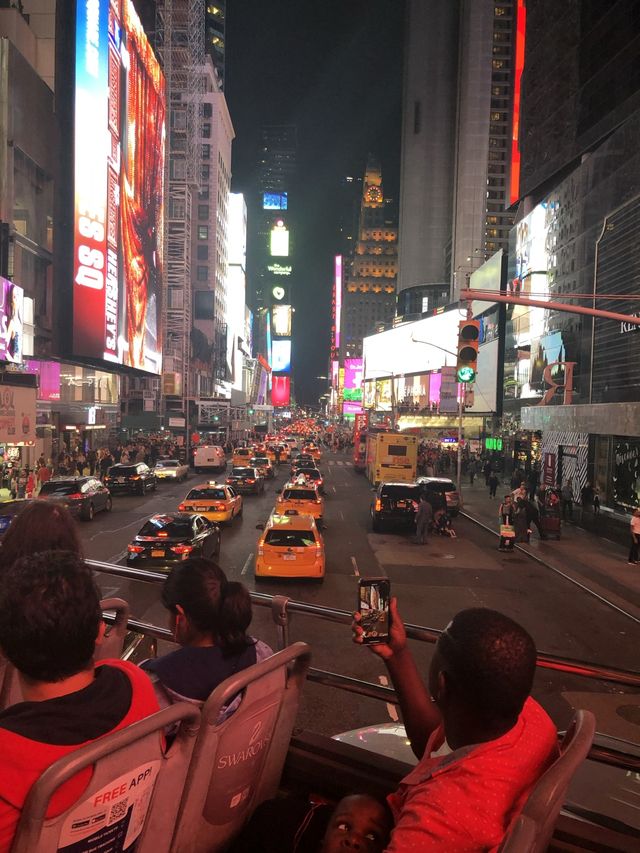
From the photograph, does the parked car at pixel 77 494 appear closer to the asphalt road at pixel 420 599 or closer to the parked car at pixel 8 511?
the asphalt road at pixel 420 599

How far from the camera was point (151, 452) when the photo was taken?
44.9 metres

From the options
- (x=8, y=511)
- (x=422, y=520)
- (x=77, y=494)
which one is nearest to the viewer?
(x=8, y=511)

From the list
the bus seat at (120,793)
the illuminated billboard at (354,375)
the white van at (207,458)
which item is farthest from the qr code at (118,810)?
the illuminated billboard at (354,375)

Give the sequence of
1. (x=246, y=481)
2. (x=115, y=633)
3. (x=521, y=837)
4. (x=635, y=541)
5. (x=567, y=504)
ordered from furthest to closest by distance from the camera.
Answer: (x=246, y=481)
(x=567, y=504)
(x=635, y=541)
(x=115, y=633)
(x=521, y=837)

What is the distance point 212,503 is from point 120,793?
18376mm

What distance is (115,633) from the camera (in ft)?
11.0

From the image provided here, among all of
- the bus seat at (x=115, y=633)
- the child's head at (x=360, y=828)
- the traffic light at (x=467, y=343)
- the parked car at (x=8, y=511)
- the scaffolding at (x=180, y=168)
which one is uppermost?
the scaffolding at (x=180, y=168)

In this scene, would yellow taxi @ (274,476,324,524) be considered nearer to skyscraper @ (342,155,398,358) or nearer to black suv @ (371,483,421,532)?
black suv @ (371,483,421,532)

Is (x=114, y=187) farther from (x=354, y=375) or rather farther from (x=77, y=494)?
(x=354, y=375)

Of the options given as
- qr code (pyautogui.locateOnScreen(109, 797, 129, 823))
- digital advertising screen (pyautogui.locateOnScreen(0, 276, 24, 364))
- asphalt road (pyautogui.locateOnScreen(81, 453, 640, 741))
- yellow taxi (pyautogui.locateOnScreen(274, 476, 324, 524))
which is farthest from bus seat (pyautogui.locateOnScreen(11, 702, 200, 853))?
digital advertising screen (pyautogui.locateOnScreen(0, 276, 24, 364))

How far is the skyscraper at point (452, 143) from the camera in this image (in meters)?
103

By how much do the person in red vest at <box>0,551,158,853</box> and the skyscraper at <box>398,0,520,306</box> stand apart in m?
94.6

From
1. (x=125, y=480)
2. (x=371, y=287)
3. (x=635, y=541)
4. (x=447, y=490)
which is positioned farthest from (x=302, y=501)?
(x=371, y=287)

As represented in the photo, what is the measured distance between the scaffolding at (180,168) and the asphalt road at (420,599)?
175ft
